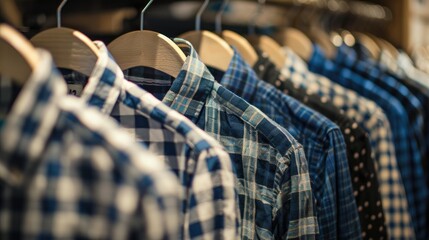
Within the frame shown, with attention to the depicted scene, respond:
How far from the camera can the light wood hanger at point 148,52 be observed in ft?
2.36

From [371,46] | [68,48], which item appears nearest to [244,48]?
[68,48]

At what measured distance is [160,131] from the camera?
2.00ft

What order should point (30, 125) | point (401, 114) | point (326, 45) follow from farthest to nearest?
1. point (326, 45)
2. point (401, 114)
3. point (30, 125)

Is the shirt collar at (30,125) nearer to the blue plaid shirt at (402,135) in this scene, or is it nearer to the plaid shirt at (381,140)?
the plaid shirt at (381,140)

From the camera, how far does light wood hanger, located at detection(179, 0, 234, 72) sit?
0.86m

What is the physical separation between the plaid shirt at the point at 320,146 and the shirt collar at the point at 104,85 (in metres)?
0.26

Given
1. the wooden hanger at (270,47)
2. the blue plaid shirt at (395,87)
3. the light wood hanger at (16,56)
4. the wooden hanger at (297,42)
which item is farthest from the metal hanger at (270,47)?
the light wood hanger at (16,56)

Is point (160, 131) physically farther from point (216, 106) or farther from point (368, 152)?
point (368, 152)

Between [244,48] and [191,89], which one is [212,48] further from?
[191,89]

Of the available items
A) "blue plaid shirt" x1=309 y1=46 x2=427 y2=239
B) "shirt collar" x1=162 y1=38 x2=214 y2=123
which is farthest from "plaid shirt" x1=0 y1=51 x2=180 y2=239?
"blue plaid shirt" x1=309 y1=46 x2=427 y2=239

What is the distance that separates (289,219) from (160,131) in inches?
9.3

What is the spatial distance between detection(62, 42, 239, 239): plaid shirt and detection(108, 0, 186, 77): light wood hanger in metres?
0.11

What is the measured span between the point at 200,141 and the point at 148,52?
0.73 feet

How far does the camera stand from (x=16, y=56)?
0.52 m
